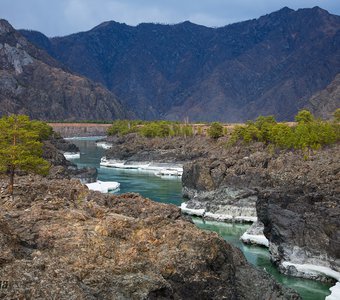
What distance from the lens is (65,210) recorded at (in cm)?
2130

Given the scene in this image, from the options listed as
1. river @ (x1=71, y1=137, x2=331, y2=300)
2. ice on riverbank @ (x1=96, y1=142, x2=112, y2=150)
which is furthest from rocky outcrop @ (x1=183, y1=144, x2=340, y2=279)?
ice on riverbank @ (x1=96, y1=142, x2=112, y2=150)

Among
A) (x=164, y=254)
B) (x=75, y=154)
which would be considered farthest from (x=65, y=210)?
(x=75, y=154)

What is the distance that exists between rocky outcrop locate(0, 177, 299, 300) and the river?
10.9 meters

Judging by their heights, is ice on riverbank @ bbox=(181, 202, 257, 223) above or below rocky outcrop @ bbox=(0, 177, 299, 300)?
below

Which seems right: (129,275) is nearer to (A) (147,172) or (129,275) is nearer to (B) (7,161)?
(B) (7,161)

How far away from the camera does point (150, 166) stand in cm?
11269

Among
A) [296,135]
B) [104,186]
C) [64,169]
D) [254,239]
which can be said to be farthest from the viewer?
[296,135]

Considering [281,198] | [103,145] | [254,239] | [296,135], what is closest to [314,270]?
[281,198]

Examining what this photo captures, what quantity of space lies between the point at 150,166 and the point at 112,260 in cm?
9640

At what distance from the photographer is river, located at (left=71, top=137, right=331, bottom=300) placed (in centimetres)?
3328

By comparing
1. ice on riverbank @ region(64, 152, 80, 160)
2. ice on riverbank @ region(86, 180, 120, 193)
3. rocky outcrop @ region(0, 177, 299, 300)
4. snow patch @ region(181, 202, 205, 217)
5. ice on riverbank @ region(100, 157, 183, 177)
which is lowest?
ice on riverbank @ region(64, 152, 80, 160)

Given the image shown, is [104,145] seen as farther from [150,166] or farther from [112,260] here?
[112,260]

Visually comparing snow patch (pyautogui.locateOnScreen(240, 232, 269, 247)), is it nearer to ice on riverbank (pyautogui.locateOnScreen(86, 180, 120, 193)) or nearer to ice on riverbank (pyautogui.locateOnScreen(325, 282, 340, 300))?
ice on riverbank (pyautogui.locateOnScreen(325, 282, 340, 300))

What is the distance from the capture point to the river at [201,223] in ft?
109
